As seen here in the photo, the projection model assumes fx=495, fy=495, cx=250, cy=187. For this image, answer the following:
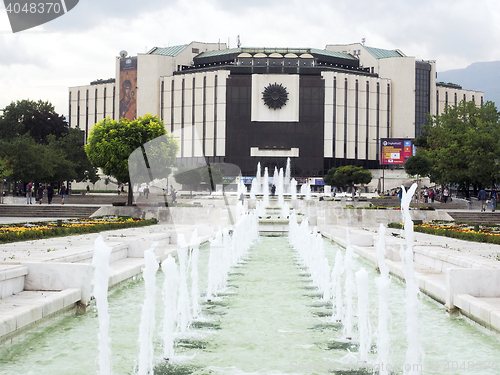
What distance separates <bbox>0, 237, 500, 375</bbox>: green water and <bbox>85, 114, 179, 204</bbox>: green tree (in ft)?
79.5

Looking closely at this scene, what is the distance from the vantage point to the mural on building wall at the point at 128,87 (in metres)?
78.8

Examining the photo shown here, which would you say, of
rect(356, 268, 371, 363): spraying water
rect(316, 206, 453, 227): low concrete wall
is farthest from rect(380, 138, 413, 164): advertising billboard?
rect(356, 268, 371, 363): spraying water

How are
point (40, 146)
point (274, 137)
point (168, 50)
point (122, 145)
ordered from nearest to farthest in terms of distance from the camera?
point (122, 145) → point (40, 146) → point (274, 137) → point (168, 50)

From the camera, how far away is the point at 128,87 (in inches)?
3132

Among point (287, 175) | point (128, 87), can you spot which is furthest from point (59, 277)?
point (128, 87)

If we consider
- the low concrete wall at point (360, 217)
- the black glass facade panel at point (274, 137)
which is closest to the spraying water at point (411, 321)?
the low concrete wall at point (360, 217)

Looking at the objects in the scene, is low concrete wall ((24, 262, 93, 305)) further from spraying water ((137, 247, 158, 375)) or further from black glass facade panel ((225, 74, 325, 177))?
black glass facade panel ((225, 74, 325, 177))

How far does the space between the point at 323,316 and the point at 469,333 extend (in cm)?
196

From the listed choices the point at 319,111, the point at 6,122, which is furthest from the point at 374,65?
the point at 6,122

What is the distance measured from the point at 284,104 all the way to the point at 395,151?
57.9 feet

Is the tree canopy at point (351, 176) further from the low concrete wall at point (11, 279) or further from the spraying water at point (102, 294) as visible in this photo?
the spraying water at point (102, 294)

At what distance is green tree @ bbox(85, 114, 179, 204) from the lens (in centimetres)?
3184

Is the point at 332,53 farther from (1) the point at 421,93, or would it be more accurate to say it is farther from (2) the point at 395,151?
(2) the point at 395,151

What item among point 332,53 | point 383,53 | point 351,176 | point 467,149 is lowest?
point 351,176
